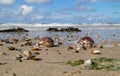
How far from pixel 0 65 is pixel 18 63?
0.42 meters

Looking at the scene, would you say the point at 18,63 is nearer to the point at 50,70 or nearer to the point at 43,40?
the point at 50,70

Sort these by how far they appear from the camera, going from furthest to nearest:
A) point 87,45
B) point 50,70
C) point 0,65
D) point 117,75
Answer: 1. point 87,45
2. point 0,65
3. point 50,70
4. point 117,75

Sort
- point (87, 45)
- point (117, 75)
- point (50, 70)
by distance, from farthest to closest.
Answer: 1. point (87, 45)
2. point (50, 70)
3. point (117, 75)

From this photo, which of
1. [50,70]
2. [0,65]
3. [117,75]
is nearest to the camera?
[117,75]

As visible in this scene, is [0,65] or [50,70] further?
[0,65]

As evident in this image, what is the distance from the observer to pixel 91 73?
17.5 ft

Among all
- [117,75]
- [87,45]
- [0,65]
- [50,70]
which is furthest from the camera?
[87,45]

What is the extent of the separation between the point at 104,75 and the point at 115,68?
1.86ft

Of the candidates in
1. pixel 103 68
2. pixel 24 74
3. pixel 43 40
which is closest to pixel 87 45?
pixel 43 40

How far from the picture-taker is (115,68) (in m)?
5.71

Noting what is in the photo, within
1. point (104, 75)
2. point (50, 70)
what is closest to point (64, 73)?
point (50, 70)

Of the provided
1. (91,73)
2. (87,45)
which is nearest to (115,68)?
(91,73)

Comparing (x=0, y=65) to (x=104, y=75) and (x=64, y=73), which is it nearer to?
(x=64, y=73)

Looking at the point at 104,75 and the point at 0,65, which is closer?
the point at 104,75
